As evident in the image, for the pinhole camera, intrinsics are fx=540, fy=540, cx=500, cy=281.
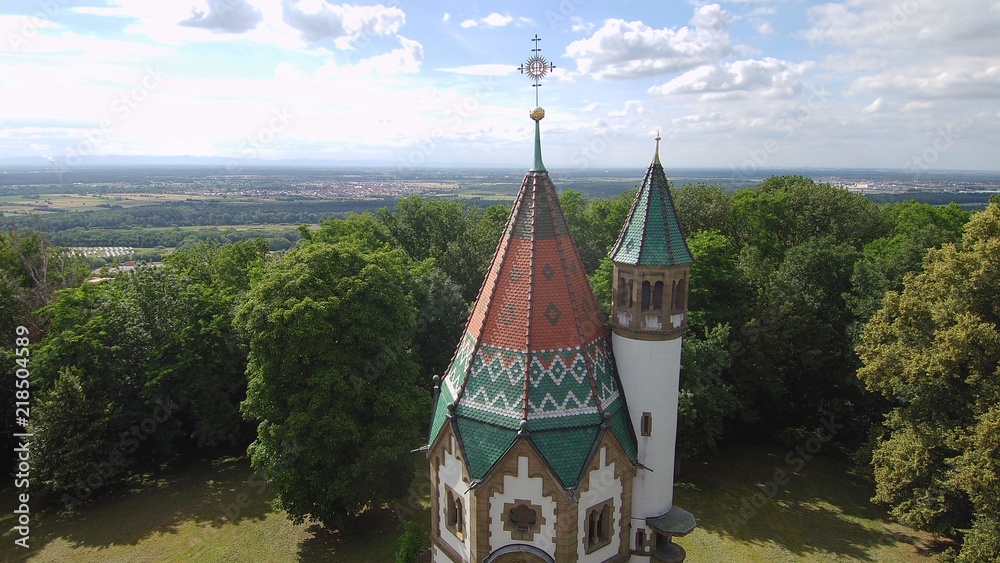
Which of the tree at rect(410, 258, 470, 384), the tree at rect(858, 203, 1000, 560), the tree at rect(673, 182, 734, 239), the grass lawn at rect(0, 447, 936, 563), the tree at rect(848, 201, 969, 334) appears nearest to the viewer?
the tree at rect(858, 203, 1000, 560)

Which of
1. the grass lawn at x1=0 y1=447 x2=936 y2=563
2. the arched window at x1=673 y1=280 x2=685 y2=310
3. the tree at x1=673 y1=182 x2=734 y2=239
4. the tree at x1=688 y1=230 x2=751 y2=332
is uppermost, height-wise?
the tree at x1=673 y1=182 x2=734 y2=239

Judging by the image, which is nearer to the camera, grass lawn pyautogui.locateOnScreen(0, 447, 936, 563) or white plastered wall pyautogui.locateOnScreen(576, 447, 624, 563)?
white plastered wall pyautogui.locateOnScreen(576, 447, 624, 563)

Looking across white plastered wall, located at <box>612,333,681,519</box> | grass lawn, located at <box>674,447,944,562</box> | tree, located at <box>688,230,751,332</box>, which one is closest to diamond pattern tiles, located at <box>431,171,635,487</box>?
white plastered wall, located at <box>612,333,681,519</box>

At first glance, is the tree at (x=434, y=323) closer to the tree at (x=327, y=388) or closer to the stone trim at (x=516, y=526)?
the tree at (x=327, y=388)

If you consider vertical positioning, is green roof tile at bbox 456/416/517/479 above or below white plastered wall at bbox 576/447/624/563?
above

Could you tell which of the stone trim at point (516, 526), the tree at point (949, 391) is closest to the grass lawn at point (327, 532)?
the tree at point (949, 391)

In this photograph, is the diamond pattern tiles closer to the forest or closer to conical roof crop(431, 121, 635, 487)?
conical roof crop(431, 121, 635, 487)
